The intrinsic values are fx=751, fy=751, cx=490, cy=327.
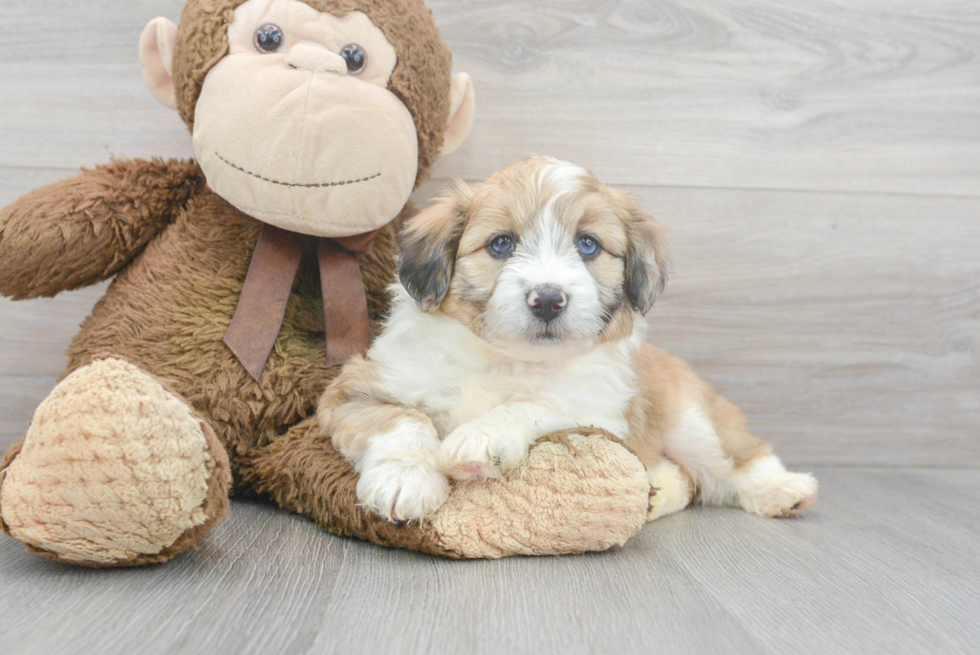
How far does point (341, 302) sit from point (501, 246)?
1.62 feet

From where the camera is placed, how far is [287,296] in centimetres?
185

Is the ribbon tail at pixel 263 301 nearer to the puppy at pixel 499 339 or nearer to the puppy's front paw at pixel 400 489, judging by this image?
the puppy at pixel 499 339

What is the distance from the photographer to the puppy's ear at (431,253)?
165 centimetres

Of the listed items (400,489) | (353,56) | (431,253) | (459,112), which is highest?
(353,56)

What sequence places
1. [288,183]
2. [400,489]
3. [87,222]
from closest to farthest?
[400,489]
[288,183]
[87,222]

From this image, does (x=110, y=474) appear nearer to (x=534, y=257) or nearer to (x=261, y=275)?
(x=261, y=275)

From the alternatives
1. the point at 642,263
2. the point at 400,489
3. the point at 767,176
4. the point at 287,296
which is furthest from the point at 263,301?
the point at 767,176

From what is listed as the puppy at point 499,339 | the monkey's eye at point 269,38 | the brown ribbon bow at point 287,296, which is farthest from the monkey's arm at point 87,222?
the puppy at point 499,339

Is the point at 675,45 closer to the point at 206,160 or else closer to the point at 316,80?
the point at 316,80

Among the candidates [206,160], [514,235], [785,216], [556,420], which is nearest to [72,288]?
[206,160]

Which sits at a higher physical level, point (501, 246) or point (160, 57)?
point (160, 57)

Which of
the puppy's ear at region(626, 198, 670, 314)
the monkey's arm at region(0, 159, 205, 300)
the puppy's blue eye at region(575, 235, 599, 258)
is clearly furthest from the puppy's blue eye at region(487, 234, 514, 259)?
the monkey's arm at region(0, 159, 205, 300)

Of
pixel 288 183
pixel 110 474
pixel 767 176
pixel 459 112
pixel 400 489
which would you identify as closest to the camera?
pixel 110 474

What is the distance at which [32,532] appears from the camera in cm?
128
